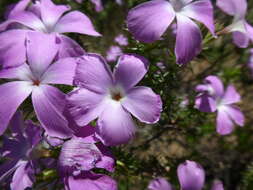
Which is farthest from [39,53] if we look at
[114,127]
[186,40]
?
[186,40]

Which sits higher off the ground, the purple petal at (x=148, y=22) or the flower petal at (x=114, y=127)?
the purple petal at (x=148, y=22)

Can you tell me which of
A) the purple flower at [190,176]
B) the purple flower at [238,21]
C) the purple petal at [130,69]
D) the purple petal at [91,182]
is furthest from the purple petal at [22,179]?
the purple flower at [238,21]

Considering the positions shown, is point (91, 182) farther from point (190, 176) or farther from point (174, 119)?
point (174, 119)

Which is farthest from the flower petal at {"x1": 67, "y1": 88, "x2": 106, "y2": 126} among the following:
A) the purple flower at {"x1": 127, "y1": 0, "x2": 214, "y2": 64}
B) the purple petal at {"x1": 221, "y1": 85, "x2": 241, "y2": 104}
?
the purple petal at {"x1": 221, "y1": 85, "x2": 241, "y2": 104}

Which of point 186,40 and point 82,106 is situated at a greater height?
point 186,40

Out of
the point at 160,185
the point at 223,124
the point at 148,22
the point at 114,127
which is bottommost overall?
the point at 160,185

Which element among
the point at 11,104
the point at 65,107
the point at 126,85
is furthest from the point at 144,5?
the point at 11,104

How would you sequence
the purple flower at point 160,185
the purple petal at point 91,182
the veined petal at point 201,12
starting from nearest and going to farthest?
the purple petal at point 91,182
the veined petal at point 201,12
the purple flower at point 160,185

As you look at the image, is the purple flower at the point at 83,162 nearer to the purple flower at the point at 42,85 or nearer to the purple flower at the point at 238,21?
the purple flower at the point at 42,85
